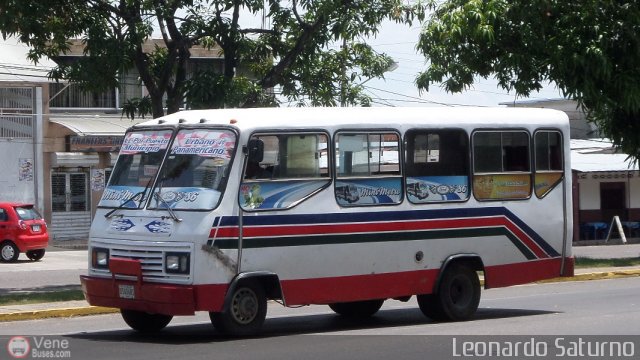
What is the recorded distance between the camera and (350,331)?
44.4 ft

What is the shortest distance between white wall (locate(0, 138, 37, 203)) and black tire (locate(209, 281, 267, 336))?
26.8 meters

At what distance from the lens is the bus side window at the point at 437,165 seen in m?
14.0

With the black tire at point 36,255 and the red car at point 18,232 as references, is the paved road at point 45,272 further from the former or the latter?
the red car at point 18,232

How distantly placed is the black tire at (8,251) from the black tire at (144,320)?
58.1 feet

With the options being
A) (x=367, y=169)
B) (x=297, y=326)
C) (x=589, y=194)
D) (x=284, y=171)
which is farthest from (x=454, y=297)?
(x=589, y=194)

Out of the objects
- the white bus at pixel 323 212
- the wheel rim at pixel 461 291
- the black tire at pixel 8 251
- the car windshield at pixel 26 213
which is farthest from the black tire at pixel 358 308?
the car windshield at pixel 26 213

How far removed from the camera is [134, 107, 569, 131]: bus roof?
42.2 ft

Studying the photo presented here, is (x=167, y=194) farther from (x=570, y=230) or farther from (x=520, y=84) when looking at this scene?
(x=520, y=84)

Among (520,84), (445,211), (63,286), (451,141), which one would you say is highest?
(520,84)

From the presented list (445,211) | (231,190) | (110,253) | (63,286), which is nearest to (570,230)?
(445,211)

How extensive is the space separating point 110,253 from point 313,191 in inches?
99.3

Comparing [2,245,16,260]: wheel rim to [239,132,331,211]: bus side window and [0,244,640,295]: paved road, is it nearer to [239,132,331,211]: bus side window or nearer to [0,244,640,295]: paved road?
[0,244,640,295]: paved road

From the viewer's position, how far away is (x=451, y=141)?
14344 mm

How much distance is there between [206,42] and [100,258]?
28.5 ft
